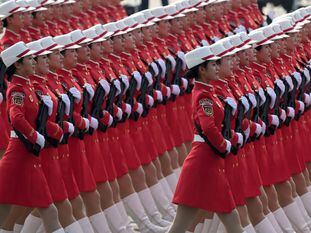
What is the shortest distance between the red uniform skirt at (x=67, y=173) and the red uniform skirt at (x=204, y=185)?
107cm

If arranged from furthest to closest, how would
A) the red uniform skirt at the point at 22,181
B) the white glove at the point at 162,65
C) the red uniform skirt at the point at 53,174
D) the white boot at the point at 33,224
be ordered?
the white glove at the point at 162,65 → the white boot at the point at 33,224 → the red uniform skirt at the point at 53,174 → the red uniform skirt at the point at 22,181

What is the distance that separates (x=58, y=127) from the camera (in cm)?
1420

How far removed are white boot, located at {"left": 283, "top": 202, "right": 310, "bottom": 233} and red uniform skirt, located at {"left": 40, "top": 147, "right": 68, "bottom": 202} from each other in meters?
2.75

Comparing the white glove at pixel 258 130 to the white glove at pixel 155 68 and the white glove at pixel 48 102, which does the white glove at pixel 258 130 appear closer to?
the white glove at pixel 48 102

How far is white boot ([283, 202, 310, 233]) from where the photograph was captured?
16172 millimetres

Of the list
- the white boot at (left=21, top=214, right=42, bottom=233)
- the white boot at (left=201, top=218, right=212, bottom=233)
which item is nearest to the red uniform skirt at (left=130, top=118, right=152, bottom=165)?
the white boot at (left=201, top=218, right=212, bottom=233)

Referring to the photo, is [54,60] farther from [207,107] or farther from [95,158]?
[207,107]

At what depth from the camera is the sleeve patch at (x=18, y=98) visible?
45.9ft

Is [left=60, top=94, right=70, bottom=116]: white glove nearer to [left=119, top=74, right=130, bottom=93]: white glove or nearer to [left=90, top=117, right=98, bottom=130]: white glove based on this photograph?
[left=90, top=117, right=98, bottom=130]: white glove

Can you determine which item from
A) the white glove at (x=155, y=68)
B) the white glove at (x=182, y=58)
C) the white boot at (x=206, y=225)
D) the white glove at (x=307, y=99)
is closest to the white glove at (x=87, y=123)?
the white boot at (x=206, y=225)

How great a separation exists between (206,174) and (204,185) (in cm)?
10

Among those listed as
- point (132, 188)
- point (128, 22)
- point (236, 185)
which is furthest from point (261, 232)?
point (128, 22)

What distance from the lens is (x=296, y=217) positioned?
53.3ft

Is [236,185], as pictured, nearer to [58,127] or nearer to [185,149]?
[58,127]
